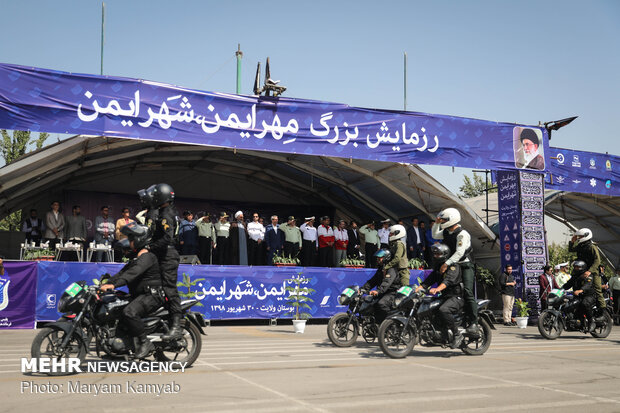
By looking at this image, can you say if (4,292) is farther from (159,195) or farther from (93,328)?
(159,195)

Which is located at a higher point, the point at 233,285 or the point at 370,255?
the point at 370,255

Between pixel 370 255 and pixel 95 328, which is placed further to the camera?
pixel 370 255

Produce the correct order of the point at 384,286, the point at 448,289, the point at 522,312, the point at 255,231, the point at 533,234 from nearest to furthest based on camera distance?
the point at 448,289
the point at 384,286
the point at 522,312
the point at 533,234
the point at 255,231

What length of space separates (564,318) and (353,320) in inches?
210

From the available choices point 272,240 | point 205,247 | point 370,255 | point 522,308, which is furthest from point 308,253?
point 522,308

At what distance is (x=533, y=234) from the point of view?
62.1ft

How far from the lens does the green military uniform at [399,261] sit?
11.1m

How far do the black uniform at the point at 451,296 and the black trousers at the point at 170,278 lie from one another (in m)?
4.10

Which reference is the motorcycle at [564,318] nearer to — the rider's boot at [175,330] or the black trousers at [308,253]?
the rider's boot at [175,330]

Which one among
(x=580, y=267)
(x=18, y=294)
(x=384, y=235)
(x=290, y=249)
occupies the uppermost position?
(x=384, y=235)

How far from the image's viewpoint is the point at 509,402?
19.6 feet

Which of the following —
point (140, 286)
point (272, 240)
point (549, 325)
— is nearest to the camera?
point (140, 286)

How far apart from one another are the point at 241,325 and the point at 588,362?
9.75 metres

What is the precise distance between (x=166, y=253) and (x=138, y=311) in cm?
83
